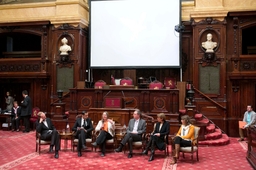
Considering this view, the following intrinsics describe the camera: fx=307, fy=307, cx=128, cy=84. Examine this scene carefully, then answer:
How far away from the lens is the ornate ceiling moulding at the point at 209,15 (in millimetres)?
10695

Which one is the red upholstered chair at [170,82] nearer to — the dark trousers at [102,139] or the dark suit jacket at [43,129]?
the dark trousers at [102,139]

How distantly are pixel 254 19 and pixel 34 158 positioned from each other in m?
8.39

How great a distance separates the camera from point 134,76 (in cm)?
1255

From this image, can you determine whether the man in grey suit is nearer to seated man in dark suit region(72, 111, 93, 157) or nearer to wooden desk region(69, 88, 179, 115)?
seated man in dark suit region(72, 111, 93, 157)

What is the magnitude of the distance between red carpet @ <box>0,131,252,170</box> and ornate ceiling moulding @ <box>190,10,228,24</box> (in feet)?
15.8

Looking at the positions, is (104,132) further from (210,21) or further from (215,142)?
(210,21)

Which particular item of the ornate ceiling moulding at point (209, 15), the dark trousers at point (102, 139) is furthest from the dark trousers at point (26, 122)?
the ornate ceiling moulding at point (209, 15)

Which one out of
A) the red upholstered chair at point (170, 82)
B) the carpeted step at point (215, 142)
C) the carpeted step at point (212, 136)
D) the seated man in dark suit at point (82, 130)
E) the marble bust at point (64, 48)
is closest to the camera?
the seated man in dark suit at point (82, 130)

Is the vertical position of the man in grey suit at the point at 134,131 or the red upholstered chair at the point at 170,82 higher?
the red upholstered chair at the point at 170,82

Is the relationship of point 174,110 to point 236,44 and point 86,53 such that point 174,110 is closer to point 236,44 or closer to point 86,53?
point 236,44

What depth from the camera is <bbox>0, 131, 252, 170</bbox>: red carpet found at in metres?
6.16

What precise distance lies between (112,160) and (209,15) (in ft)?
21.9

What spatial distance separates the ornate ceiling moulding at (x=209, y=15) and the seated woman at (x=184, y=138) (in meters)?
5.33

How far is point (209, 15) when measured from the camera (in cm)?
1084
